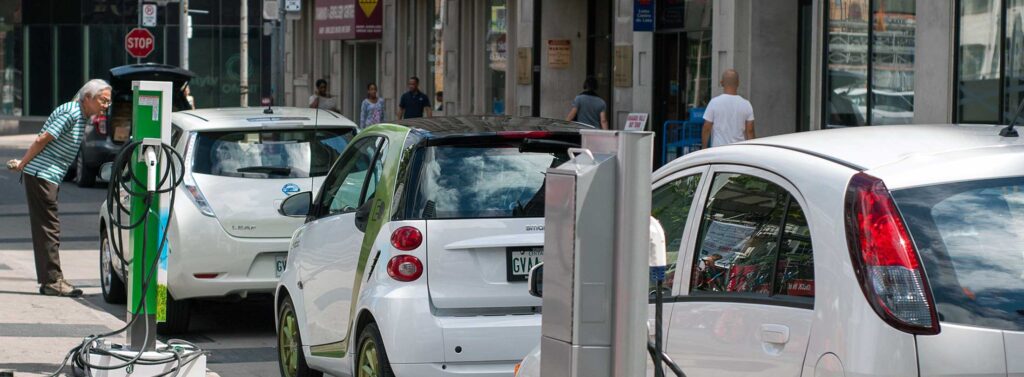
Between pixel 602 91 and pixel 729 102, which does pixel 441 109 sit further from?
pixel 729 102

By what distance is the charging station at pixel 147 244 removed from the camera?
7.29 m

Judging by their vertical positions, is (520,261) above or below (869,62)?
below

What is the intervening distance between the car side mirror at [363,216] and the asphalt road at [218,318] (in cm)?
206

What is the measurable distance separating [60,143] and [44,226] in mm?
732

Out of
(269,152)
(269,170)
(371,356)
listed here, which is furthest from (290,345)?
(269,152)

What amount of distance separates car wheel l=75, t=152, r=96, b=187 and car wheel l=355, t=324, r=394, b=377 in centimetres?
1954

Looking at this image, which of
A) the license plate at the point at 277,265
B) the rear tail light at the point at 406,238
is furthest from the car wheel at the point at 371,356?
the license plate at the point at 277,265

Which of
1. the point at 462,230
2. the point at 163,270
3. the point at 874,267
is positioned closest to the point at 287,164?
the point at 163,270

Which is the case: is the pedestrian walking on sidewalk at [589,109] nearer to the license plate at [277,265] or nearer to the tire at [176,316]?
the license plate at [277,265]

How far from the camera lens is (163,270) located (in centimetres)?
762

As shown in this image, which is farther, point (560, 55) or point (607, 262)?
point (560, 55)

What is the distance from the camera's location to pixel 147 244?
297 inches

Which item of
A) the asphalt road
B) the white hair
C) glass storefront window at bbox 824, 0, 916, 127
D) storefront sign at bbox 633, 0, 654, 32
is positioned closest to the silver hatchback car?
the asphalt road

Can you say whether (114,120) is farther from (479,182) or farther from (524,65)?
(479,182)
